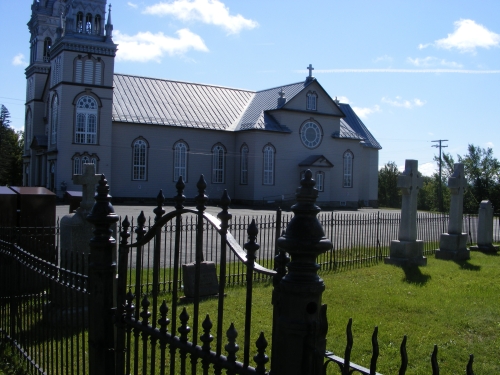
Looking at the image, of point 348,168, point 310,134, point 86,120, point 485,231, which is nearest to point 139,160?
point 86,120

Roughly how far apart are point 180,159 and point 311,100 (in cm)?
1266

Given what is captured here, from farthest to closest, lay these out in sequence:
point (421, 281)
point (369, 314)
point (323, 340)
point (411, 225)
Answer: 1. point (411, 225)
2. point (421, 281)
3. point (369, 314)
4. point (323, 340)

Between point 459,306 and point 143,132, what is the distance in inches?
1444

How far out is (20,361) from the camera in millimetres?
6141

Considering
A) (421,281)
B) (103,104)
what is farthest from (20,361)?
(103,104)

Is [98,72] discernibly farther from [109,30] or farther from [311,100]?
[311,100]

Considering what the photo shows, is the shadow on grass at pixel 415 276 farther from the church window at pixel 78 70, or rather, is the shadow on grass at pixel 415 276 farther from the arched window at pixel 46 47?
the arched window at pixel 46 47

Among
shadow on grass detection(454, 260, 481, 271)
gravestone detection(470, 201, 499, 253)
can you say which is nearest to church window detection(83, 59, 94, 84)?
gravestone detection(470, 201, 499, 253)

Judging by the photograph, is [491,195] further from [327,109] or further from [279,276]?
[279,276]

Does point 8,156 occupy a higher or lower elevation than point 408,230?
higher

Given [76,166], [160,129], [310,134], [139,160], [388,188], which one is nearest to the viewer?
[76,166]

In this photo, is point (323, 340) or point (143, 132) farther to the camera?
point (143, 132)

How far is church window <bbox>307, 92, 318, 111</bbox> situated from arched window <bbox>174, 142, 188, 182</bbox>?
1148cm

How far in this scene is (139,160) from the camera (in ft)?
142
